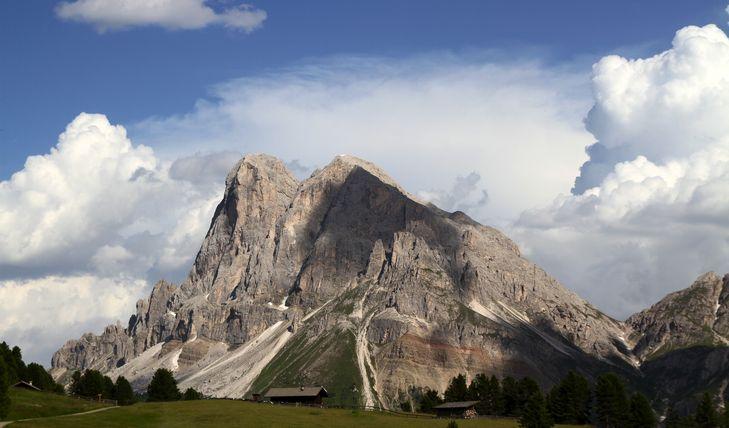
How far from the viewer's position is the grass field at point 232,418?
16575 centimetres

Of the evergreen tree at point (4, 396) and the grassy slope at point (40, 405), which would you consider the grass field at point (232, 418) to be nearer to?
the grassy slope at point (40, 405)

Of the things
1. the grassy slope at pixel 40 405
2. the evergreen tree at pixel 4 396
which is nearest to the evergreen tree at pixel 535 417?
the grassy slope at pixel 40 405

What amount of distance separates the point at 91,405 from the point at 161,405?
13.0m

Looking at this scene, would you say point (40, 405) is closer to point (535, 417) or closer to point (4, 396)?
point (4, 396)

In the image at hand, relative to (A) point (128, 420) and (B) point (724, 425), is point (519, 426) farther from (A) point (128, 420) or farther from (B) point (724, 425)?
(A) point (128, 420)

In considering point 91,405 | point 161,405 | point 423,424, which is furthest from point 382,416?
point 91,405

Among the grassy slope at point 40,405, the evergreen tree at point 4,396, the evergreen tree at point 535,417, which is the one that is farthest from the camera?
the evergreen tree at point 535,417

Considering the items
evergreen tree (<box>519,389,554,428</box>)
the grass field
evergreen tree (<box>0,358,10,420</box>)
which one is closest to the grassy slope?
evergreen tree (<box>0,358,10,420</box>)

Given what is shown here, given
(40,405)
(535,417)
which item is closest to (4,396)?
(40,405)

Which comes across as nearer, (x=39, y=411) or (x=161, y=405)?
(x=39, y=411)

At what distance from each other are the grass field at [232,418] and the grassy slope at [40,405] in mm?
8062

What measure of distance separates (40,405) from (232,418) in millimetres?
34657

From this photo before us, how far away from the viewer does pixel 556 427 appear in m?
190

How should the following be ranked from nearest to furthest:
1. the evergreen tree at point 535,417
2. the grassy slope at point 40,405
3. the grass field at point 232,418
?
the grass field at point 232,418
the grassy slope at point 40,405
the evergreen tree at point 535,417
